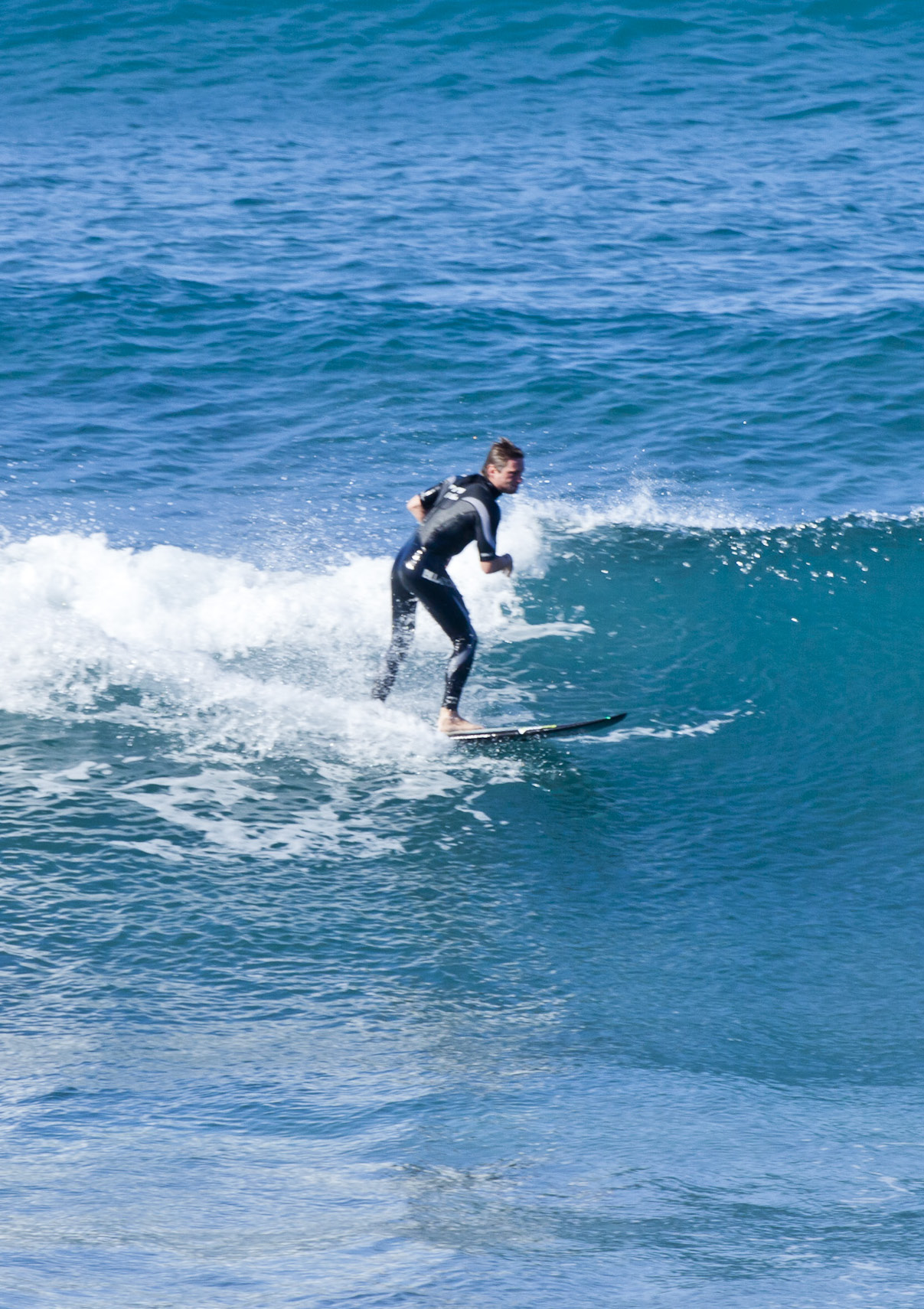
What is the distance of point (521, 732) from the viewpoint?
832 cm

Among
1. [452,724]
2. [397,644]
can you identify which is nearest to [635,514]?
[397,644]

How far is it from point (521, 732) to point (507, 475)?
1.53 metres

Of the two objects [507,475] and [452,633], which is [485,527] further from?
[452,633]

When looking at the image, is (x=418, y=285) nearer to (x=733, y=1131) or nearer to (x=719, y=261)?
(x=719, y=261)

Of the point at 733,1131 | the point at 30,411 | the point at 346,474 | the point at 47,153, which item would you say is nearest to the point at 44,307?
the point at 30,411

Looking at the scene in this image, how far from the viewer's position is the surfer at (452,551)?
310 inches

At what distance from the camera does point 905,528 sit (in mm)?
11648

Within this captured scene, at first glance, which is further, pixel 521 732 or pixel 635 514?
pixel 635 514

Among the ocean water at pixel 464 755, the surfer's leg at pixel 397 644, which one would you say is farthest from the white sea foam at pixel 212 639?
the surfer's leg at pixel 397 644

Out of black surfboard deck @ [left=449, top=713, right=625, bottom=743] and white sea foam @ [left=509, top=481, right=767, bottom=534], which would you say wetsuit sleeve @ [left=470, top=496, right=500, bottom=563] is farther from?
white sea foam @ [left=509, top=481, right=767, bottom=534]

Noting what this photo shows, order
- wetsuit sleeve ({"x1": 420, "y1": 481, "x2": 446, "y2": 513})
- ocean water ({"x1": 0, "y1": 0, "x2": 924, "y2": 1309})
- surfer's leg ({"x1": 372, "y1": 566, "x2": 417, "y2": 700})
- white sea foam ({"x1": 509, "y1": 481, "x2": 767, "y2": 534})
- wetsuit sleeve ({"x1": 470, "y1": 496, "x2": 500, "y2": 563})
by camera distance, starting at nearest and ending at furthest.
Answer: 1. ocean water ({"x1": 0, "y1": 0, "x2": 924, "y2": 1309})
2. wetsuit sleeve ({"x1": 470, "y1": 496, "x2": 500, "y2": 563})
3. wetsuit sleeve ({"x1": 420, "y1": 481, "x2": 446, "y2": 513})
4. surfer's leg ({"x1": 372, "y1": 566, "x2": 417, "y2": 700})
5. white sea foam ({"x1": 509, "y1": 481, "x2": 767, "y2": 534})

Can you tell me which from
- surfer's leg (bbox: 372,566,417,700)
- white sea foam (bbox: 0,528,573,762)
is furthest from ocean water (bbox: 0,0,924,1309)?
surfer's leg (bbox: 372,566,417,700)

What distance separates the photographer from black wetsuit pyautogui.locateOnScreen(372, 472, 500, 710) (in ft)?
26.0

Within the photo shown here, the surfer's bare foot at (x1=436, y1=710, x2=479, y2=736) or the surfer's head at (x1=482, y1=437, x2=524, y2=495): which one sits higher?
the surfer's head at (x1=482, y1=437, x2=524, y2=495)
